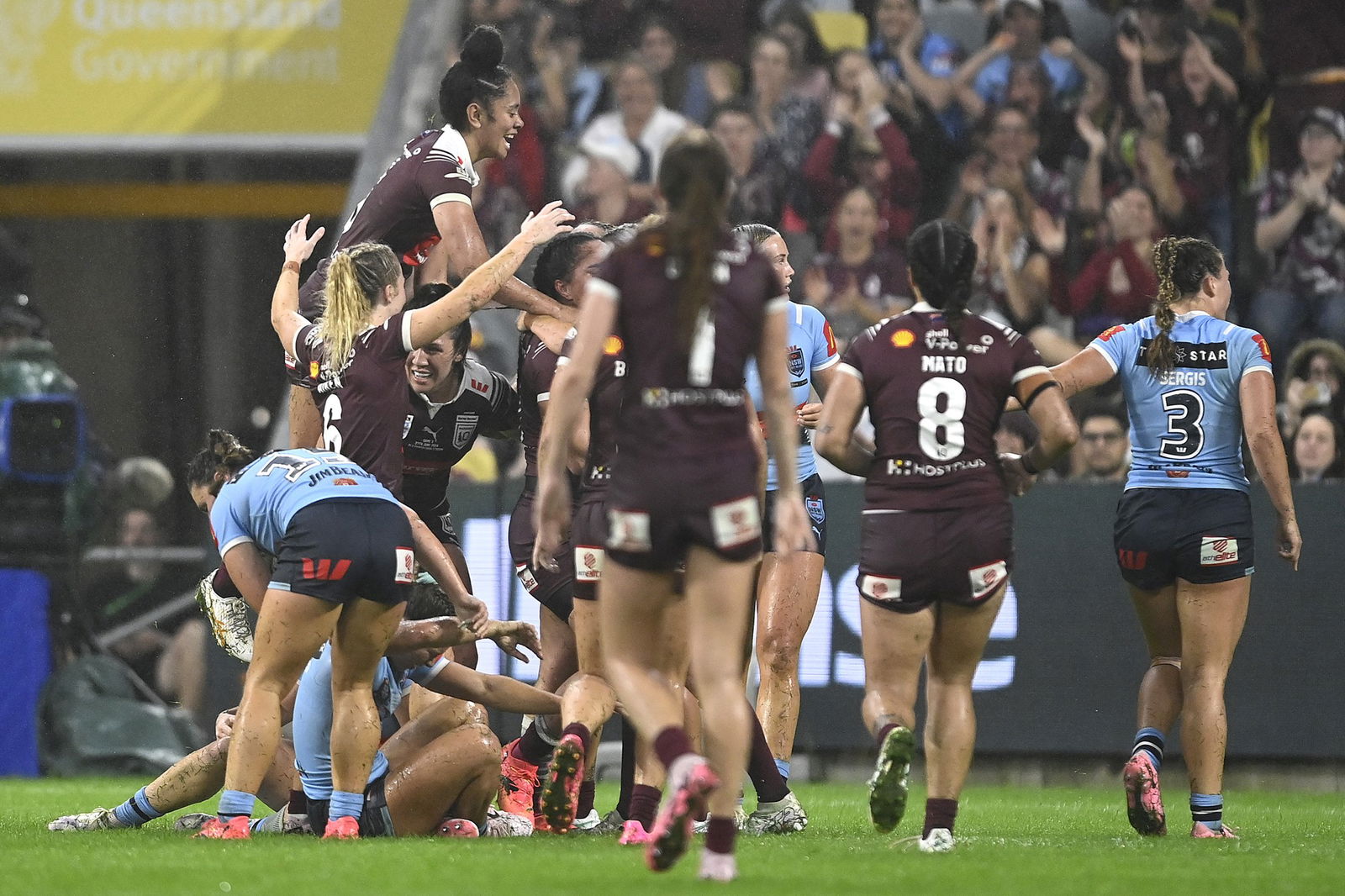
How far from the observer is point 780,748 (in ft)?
25.0

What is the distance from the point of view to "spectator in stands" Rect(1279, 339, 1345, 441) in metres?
11.4

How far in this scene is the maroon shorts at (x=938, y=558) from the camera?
20.0ft

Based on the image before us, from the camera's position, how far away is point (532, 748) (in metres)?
7.83

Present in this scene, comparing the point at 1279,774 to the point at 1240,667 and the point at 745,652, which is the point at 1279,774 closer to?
the point at 1240,667

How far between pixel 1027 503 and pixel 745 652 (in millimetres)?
4529

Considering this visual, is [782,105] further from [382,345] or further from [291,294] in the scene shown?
[382,345]

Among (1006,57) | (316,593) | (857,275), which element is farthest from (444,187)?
(1006,57)

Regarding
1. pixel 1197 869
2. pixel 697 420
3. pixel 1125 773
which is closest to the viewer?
pixel 697 420

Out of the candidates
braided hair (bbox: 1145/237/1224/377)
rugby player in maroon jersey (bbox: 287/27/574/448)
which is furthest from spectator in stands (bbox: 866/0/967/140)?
braided hair (bbox: 1145/237/1224/377)

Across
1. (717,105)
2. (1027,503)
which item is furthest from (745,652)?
(717,105)

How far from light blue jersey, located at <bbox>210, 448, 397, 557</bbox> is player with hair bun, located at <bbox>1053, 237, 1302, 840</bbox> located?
293cm

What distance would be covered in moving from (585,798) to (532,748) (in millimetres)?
524

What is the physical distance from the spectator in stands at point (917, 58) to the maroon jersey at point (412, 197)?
6.19 metres

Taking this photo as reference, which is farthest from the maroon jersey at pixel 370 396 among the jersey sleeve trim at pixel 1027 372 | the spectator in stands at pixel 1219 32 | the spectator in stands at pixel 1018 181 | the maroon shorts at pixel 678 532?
the spectator in stands at pixel 1219 32
